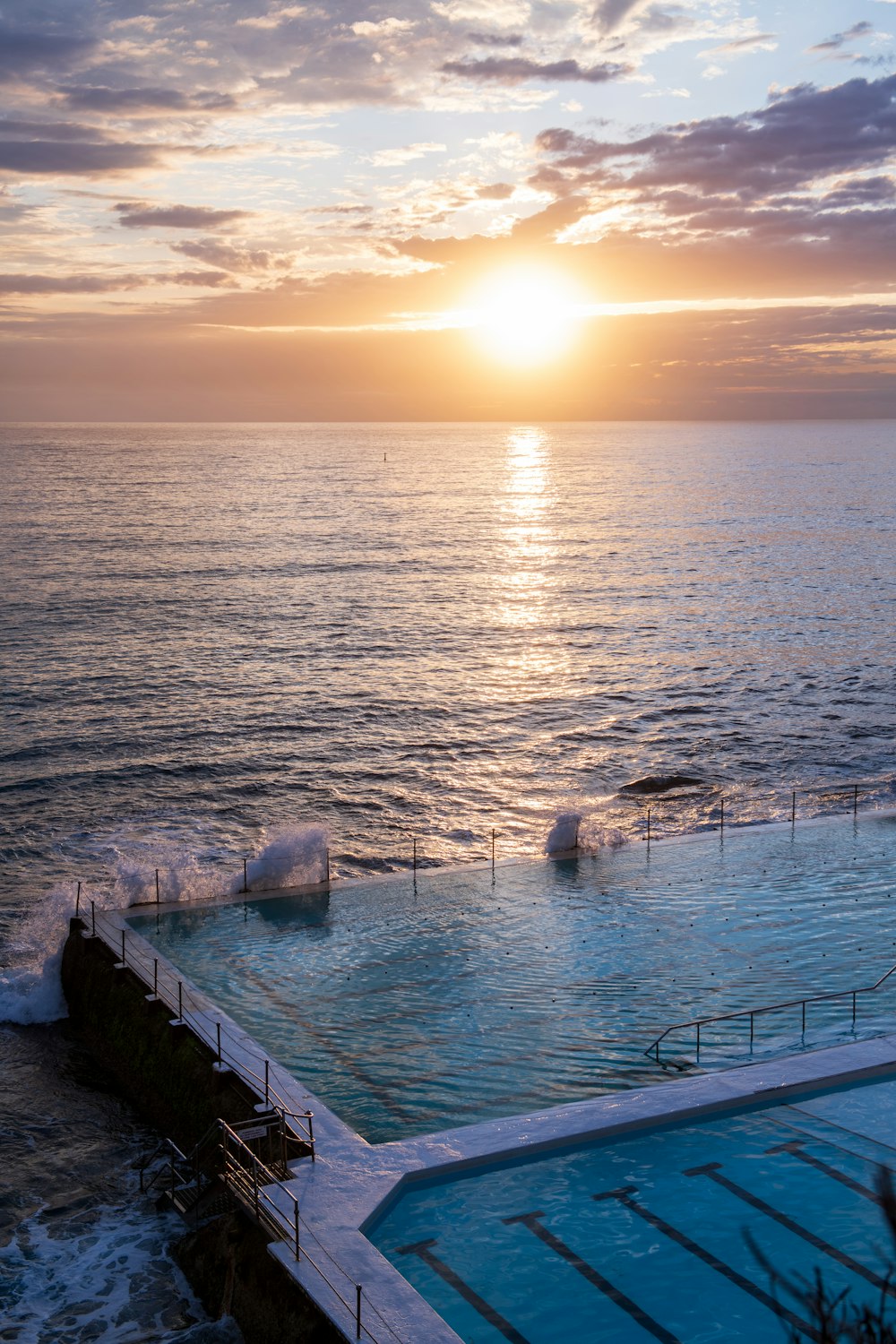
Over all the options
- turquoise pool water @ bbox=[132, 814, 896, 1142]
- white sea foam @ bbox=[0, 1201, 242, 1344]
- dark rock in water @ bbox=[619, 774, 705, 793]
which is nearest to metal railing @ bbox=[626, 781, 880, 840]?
dark rock in water @ bbox=[619, 774, 705, 793]

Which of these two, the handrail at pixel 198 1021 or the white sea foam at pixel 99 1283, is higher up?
the handrail at pixel 198 1021

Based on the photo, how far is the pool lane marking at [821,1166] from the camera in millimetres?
17484

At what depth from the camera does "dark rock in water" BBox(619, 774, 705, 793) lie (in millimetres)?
46750

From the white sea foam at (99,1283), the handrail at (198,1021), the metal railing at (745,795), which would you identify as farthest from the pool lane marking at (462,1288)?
the metal railing at (745,795)

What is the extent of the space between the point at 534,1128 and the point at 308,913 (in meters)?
12.4

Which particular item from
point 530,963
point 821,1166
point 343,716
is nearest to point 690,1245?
point 821,1166

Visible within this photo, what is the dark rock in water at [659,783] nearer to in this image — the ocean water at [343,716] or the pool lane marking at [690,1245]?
the ocean water at [343,716]

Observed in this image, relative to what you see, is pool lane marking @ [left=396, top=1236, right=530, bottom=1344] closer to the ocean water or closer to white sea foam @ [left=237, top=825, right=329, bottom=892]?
the ocean water

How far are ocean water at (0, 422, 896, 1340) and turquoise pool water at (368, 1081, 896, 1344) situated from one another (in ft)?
15.5

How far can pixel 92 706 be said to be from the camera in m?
56.8

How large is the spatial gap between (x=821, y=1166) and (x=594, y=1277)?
15.0ft

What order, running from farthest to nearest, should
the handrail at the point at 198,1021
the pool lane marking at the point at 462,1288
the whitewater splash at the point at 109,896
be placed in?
the whitewater splash at the point at 109,896, the handrail at the point at 198,1021, the pool lane marking at the point at 462,1288

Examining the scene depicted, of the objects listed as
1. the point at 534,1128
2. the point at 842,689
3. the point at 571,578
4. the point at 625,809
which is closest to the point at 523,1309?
the point at 534,1128

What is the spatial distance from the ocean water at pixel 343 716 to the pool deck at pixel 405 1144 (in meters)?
2.98
